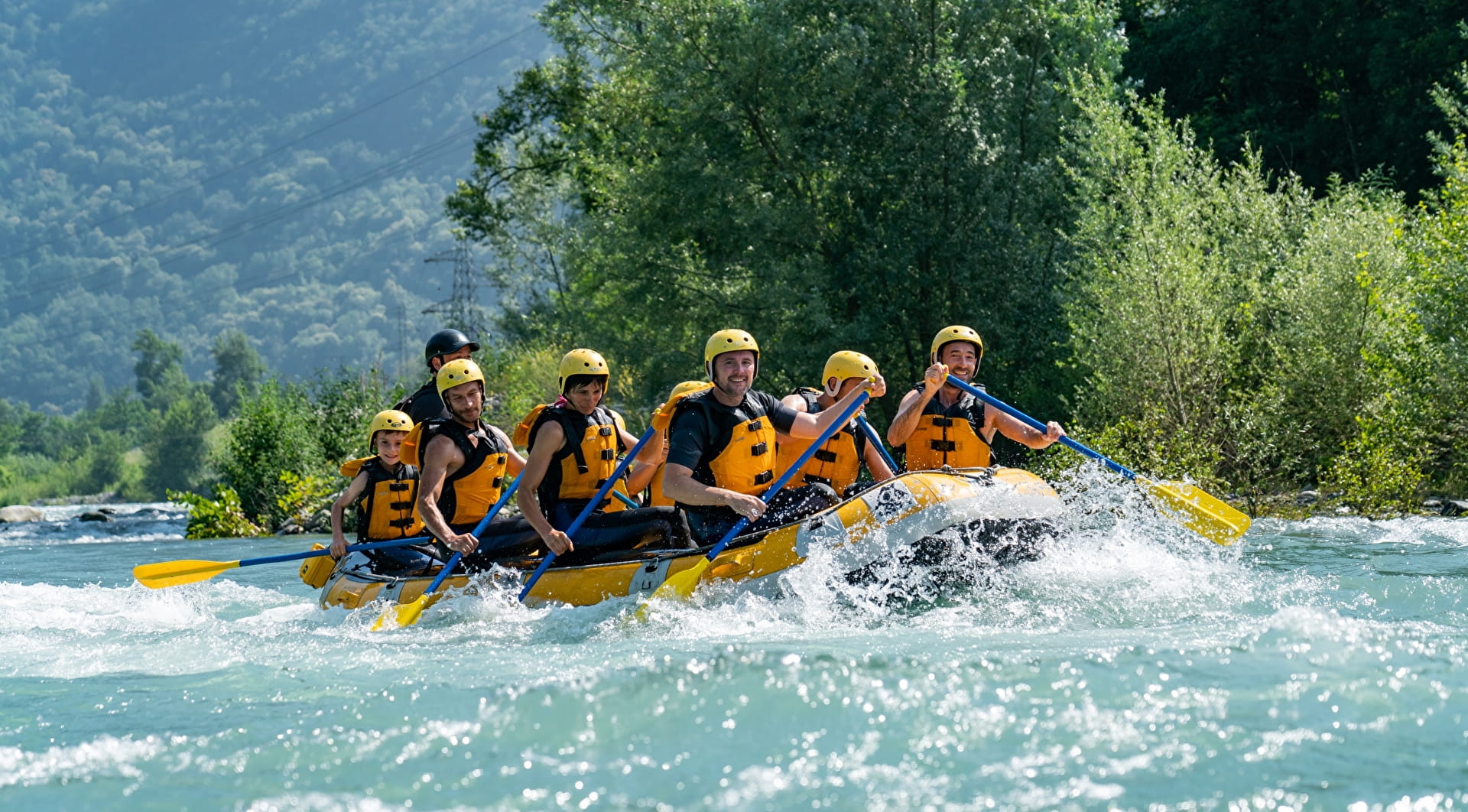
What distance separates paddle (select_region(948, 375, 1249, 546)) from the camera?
312 inches

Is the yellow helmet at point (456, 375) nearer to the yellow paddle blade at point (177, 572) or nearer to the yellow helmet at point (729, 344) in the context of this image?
the yellow helmet at point (729, 344)

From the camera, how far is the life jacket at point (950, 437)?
8180 millimetres

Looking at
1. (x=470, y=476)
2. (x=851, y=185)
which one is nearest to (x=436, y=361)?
(x=470, y=476)

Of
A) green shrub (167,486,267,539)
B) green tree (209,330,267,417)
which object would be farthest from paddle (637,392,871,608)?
green tree (209,330,267,417)

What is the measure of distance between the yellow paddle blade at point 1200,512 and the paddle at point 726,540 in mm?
2056

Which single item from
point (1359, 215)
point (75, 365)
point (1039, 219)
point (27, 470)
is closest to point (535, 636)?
point (1359, 215)

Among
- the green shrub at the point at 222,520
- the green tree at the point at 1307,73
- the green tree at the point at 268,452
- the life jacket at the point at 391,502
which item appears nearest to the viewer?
the life jacket at the point at 391,502

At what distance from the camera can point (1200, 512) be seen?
8.02 m

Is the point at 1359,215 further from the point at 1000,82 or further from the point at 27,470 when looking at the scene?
the point at 27,470

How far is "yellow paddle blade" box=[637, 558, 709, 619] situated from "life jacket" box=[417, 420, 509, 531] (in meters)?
1.77

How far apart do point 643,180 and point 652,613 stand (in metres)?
13.6

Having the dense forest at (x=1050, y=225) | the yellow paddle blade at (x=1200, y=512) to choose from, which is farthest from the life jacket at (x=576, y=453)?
the dense forest at (x=1050, y=225)

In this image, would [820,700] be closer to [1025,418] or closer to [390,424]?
[1025,418]

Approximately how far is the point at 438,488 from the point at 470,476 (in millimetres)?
298
